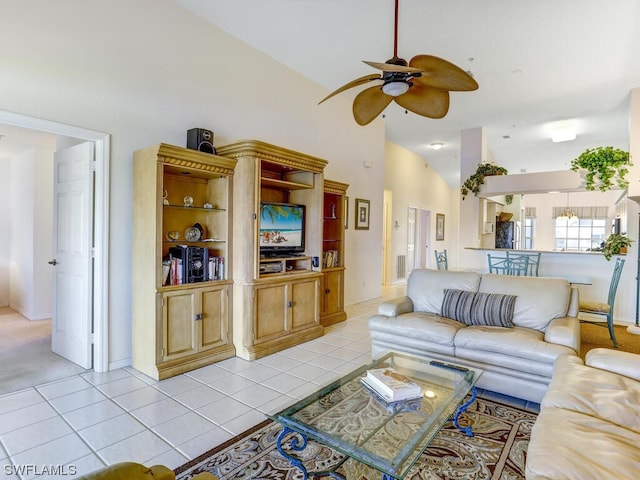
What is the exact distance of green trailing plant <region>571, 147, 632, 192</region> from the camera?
5062 millimetres

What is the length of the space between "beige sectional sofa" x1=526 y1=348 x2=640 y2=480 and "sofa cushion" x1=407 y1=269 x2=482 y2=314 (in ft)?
4.36

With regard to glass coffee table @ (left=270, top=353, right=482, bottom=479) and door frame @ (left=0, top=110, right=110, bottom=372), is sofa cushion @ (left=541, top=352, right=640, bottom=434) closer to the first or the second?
glass coffee table @ (left=270, top=353, right=482, bottom=479)

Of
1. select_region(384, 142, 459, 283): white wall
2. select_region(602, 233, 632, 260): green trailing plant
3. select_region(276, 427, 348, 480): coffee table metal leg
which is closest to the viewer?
select_region(276, 427, 348, 480): coffee table metal leg

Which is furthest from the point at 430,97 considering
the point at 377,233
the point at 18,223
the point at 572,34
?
the point at 18,223

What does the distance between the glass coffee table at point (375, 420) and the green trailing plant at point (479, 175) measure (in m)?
5.16

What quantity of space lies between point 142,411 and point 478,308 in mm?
2851

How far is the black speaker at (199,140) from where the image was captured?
3.45 metres

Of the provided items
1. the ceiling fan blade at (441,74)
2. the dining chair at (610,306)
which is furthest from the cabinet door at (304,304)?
the dining chair at (610,306)

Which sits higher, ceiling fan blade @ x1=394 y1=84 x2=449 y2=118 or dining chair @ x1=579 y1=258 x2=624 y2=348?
ceiling fan blade @ x1=394 y1=84 x2=449 y2=118

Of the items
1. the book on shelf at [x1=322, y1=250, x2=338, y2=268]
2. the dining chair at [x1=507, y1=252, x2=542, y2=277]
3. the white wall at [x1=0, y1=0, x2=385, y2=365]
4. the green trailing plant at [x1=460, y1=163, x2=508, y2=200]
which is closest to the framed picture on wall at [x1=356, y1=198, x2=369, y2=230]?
the book on shelf at [x1=322, y1=250, x2=338, y2=268]

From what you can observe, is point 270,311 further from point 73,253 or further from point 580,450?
point 580,450

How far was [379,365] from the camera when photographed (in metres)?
2.51

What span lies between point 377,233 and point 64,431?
5.46 m

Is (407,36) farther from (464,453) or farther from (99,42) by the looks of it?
(464,453)
